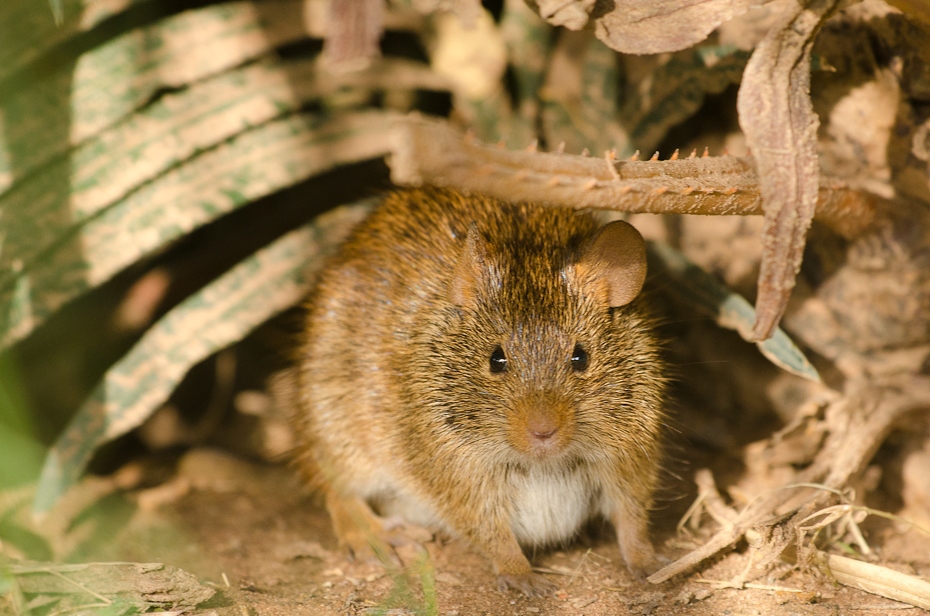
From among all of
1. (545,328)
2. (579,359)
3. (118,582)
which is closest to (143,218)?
(118,582)

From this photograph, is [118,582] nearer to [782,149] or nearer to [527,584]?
[527,584]

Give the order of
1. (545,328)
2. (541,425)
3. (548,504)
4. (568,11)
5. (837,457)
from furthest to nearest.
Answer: (837,457)
(548,504)
(545,328)
(541,425)
(568,11)

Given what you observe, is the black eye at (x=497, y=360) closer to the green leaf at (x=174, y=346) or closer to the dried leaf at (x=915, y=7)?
the green leaf at (x=174, y=346)

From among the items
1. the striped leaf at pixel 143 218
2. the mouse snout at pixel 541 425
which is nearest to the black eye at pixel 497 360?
the mouse snout at pixel 541 425

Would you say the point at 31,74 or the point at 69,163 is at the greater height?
the point at 31,74

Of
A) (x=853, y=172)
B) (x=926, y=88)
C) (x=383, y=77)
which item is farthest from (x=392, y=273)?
(x=926, y=88)

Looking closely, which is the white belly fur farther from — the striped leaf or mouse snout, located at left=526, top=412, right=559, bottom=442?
the striped leaf

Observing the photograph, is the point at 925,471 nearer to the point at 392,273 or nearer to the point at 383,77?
the point at 392,273

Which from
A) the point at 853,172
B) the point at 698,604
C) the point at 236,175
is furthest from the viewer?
the point at 236,175
